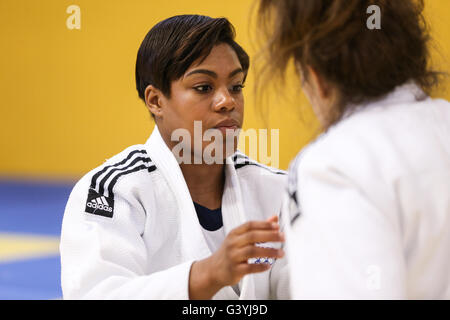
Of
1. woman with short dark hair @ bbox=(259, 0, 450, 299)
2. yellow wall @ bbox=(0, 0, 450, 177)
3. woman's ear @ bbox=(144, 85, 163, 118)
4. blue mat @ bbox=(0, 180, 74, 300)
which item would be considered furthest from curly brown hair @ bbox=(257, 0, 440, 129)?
yellow wall @ bbox=(0, 0, 450, 177)

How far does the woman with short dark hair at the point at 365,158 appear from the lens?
1005 mm

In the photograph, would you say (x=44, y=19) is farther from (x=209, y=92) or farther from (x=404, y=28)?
(x=404, y=28)

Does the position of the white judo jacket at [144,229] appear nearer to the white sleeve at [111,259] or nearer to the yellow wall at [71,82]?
the white sleeve at [111,259]

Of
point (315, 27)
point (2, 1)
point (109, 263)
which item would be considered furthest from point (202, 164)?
point (2, 1)

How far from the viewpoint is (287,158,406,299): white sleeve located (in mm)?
994

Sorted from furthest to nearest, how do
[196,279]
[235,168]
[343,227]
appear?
1. [235,168]
2. [196,279]
3. [343,227]

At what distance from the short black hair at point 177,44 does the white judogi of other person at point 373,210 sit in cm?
105

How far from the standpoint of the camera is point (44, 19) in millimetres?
9203

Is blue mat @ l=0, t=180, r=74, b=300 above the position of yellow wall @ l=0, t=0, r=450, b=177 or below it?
below

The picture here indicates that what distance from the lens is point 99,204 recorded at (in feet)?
6.02

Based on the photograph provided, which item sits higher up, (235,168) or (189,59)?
(189,59)

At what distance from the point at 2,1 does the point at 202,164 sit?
28.1 ft

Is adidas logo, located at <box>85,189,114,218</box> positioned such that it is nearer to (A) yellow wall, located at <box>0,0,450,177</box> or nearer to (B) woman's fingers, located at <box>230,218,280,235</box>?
(B) woman's fingers, located at <box>230,218,280,235</box>

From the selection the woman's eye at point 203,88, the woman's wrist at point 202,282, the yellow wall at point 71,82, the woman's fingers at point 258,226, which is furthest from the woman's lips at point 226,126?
the yellow wall at point 71,82
